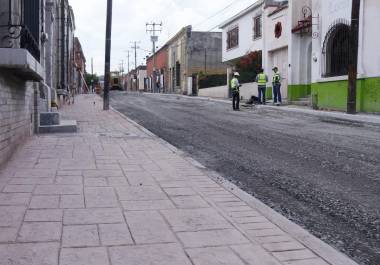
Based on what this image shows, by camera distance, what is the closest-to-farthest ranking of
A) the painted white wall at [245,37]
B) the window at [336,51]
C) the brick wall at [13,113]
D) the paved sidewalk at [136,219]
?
the paved sidewalk at [136,219]
the brick wall at [13,113]
the window at [336,51]
the painted white wall at [245,37]

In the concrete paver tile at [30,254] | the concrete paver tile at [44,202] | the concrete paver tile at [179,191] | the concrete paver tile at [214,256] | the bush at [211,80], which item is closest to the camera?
the concrete paver tile at [30,254]

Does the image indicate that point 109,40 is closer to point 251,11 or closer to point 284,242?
point 251,11

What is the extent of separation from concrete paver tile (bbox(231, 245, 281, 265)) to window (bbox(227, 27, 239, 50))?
119 feet

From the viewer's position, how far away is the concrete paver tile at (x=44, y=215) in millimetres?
4879

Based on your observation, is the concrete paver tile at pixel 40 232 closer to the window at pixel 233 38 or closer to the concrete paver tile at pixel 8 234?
the concrete paver tile at pixel 8 234

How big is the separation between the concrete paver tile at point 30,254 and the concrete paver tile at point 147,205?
1.34 meters

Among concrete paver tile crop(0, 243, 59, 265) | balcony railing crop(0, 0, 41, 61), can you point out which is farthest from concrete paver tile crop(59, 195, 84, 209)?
balcony railing crop(0, 0, 41, 61)

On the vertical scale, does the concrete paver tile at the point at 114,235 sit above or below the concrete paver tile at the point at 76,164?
below

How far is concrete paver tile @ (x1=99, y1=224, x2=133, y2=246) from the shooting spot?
4.25 metres

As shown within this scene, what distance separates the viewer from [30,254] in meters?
3.93

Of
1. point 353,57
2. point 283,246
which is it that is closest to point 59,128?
point 283,246

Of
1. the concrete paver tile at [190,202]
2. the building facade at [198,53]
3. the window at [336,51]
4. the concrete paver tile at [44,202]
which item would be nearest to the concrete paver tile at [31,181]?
the concrete paver tile at [44,202]

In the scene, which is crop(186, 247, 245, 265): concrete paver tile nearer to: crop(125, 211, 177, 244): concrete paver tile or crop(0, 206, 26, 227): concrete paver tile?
crop(125, 211, 177, 244): concrete paver tile

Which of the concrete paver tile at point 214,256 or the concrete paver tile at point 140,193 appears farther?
the concrete paver tile at point 140,193
